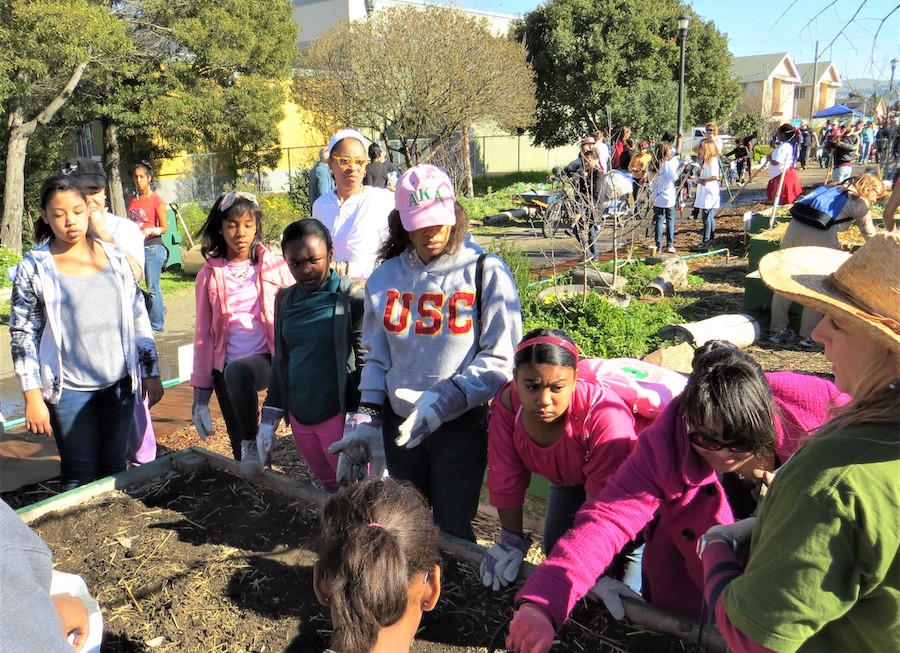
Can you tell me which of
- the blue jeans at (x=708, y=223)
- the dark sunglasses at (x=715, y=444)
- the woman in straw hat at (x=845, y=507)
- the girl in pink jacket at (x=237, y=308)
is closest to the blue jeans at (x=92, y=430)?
the girl in pink jacket at (x=237, y=308)

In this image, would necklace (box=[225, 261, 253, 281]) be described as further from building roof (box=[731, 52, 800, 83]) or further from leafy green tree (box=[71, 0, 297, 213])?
building roof (box=[731, 52, 800, 83])

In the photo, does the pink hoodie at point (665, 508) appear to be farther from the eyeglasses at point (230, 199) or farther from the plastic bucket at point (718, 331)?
the plastic bucket at point (718, 331)

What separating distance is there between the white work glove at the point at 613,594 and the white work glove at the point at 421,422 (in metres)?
0.71

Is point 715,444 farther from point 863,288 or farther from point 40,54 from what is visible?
point 40,54

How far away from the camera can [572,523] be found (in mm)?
2559

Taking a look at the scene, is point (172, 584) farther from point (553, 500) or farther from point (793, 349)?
point (793, 349)

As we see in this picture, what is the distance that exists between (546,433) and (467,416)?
0.42 m

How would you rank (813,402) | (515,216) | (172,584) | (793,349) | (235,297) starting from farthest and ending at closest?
(515,216) → (793,349) → (235,297) → (172,584) → (813,402)

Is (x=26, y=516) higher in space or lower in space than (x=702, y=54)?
lower

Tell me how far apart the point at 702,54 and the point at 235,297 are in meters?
29.3

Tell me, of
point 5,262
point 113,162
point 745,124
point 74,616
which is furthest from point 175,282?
point 745,124

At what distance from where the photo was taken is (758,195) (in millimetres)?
19031

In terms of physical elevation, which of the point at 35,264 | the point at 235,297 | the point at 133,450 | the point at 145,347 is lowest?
the point at 133,450

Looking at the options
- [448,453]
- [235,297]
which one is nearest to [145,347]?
[235,297]
